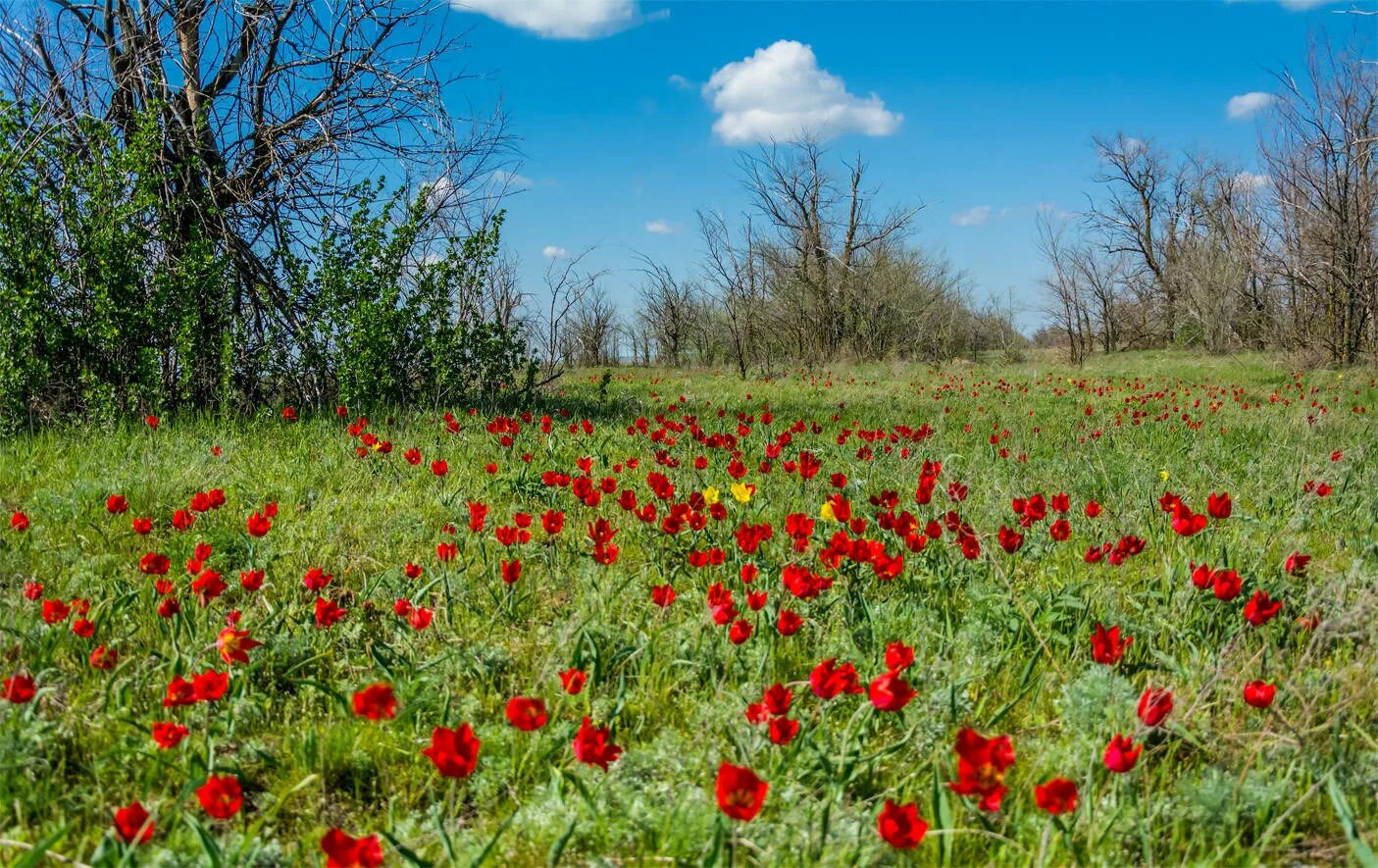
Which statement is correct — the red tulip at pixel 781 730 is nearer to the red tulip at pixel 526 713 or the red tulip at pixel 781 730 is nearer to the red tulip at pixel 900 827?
the red tulip at pixel 900 827

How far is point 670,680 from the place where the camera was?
2.21 m

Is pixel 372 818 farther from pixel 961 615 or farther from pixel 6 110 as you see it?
pixel 6 110

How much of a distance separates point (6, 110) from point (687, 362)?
2686cm

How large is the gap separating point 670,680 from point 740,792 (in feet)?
2.89

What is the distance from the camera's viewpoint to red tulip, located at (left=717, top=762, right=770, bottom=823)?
4.31ft

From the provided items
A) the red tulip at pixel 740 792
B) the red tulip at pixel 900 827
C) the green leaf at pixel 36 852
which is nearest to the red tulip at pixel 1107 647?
the red tulip at pixel 900 827

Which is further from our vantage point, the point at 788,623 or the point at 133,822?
the point at 788,623

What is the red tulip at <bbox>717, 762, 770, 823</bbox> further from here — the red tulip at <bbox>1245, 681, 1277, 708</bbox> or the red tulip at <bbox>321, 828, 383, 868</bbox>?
the red tulip at <bbox>1245, 681, 1277, 708</bbox>

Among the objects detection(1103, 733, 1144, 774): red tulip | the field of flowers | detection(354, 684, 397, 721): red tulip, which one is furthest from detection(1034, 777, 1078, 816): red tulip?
detection(354, 684, 397, 721): red tulip

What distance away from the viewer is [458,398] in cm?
722

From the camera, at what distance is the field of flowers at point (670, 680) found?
5.24 ft

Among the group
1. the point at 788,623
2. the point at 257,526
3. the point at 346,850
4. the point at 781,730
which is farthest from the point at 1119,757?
the point at 257,526

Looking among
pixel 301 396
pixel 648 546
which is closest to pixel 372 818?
pixel 648 546

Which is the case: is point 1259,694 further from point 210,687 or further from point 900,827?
point 210,687
